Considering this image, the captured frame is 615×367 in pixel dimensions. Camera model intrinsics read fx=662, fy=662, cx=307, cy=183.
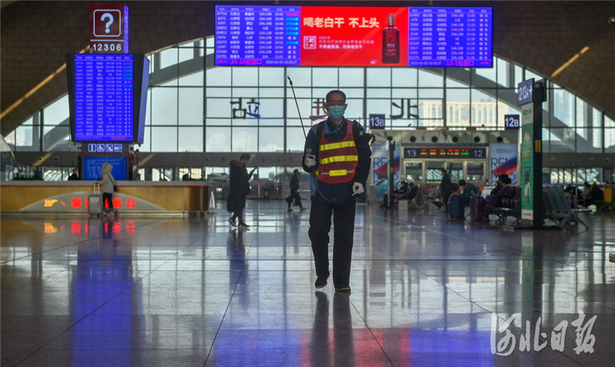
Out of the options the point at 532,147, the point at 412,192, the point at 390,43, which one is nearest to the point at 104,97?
the point at 390,43

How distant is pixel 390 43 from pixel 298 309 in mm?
18599

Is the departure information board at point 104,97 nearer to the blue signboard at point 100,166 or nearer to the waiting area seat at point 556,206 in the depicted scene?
the blue signboard at point 100,166

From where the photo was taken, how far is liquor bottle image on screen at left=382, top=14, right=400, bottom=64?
21859 mm

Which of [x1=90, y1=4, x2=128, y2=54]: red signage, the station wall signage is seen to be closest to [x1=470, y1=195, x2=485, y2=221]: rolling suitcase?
[x1=90, y1=4, x2=128, y2=54]: red signage

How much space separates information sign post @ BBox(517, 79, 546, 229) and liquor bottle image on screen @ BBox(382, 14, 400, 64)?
8.98m

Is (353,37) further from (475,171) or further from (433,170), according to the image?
(475,171)

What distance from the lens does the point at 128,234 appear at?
11.6 metres

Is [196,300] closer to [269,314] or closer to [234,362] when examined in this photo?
[269,314]

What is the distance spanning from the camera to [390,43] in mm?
22016

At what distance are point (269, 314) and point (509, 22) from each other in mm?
39175

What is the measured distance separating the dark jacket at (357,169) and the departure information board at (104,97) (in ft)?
51.1

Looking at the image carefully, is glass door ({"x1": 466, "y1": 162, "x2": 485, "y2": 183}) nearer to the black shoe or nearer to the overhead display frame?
the overhead display frame

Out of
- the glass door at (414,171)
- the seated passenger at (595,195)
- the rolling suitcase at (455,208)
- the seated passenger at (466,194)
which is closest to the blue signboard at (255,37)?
the seated passenger at (466,194)

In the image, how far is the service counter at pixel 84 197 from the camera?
19.3 m
